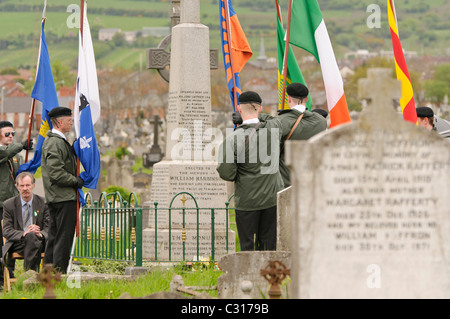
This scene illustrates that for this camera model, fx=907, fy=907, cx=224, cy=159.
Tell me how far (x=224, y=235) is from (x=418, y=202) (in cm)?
677

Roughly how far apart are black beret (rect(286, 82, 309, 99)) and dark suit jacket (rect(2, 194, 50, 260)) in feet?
10.3

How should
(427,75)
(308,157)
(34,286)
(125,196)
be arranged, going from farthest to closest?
1. (427,75)
2. (125,196)
3. (34,286)
4. (308,157)

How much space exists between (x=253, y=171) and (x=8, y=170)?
12.0 feet

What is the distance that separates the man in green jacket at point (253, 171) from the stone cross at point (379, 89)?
9.22 feet

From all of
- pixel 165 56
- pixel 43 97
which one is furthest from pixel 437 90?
pixel 43 97

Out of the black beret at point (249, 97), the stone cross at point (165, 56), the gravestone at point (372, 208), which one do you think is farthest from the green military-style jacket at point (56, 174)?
the stone cross at point (165, 56)

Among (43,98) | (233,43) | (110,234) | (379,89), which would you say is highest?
(233,43)

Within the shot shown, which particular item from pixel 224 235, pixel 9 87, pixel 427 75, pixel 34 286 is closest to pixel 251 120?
pixel 34 286

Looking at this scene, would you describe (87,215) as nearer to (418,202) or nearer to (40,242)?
(40,242)

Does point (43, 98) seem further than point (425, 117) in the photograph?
Yes

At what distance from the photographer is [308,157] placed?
617 cm

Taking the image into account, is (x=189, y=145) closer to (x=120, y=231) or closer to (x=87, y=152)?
(x=120, y=231)

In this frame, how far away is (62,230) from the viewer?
9.90m
